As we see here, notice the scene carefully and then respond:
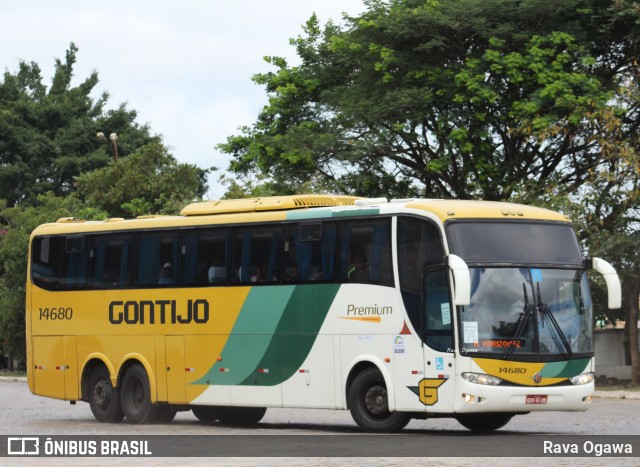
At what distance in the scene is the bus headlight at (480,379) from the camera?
1909cm

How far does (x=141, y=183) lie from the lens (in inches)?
2275

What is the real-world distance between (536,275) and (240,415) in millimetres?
6906

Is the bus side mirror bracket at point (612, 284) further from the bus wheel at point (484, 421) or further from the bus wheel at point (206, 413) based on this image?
the bus wheel at point (206, 413)

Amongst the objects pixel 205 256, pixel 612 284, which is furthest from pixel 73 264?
pixel 612 284

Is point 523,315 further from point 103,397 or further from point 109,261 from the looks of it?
point 103,397

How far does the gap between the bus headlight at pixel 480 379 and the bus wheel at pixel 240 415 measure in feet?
19.7

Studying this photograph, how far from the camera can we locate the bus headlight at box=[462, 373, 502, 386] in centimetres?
1909

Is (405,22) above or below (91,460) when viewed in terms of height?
above

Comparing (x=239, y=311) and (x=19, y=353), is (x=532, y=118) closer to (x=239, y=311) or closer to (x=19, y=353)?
(x=239, y=311)

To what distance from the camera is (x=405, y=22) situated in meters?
38.4

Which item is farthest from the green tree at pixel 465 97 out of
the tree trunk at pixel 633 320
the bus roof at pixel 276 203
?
the bus roof at pixel 276 203

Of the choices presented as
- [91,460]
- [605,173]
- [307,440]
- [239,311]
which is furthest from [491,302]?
[605,173]

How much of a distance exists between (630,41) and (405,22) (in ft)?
19.8

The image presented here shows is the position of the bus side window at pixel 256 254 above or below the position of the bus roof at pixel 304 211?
below
